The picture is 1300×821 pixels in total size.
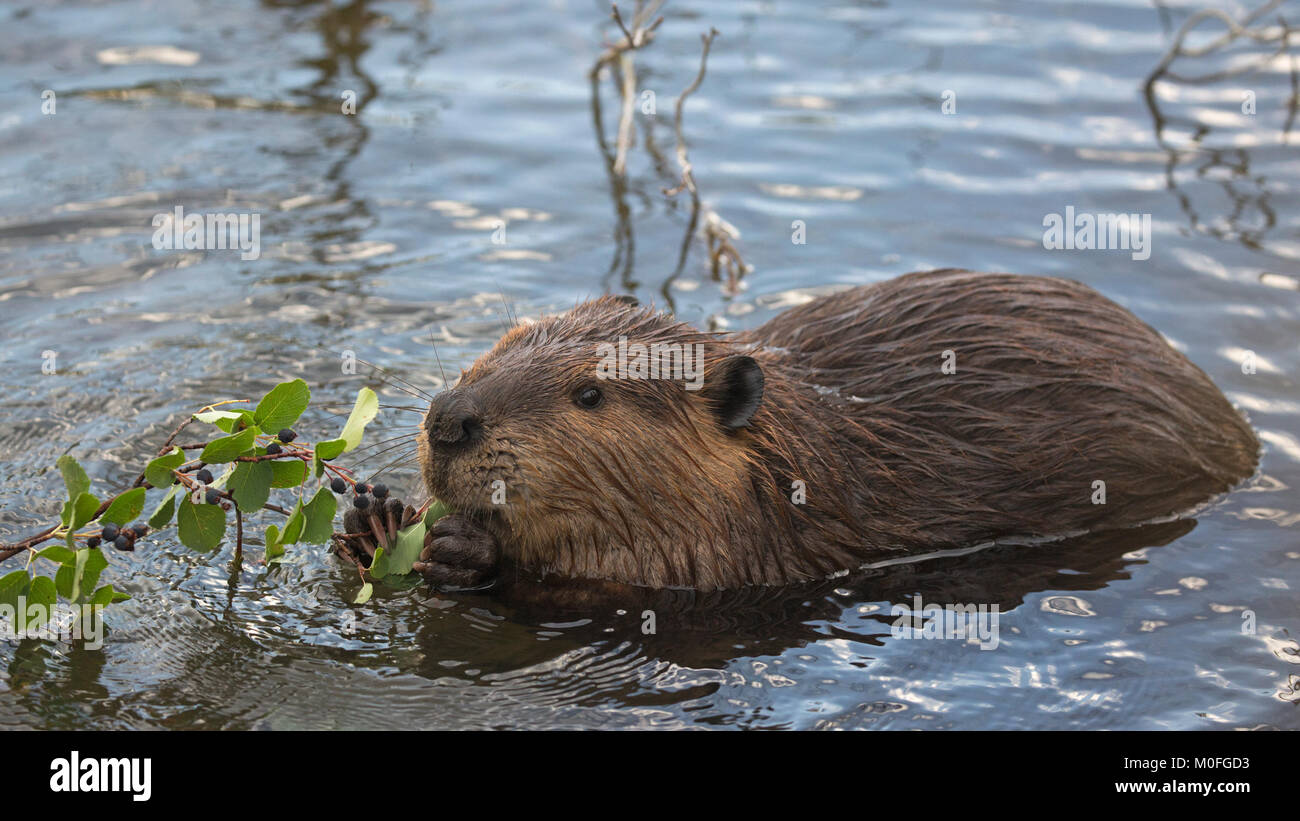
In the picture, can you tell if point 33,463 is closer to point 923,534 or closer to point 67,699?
point 67,699

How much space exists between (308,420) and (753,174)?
13.2 feet

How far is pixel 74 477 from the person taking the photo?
445 cm

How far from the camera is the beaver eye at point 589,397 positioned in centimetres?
507

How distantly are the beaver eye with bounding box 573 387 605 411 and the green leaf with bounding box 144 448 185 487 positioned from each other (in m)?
1.34

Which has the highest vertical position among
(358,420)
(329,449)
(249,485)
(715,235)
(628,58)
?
(628,58)

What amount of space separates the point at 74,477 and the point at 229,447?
467mm

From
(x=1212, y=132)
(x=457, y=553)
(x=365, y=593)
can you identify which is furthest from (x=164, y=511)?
(x=1212, y=132)

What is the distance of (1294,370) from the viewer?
7.38 m

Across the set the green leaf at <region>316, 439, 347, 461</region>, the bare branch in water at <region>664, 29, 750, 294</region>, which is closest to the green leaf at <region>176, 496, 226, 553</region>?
the green leaf at <region>316, 439, 347, 461</region>

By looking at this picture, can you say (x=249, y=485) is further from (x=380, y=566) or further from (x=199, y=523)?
(x=380, y=566)

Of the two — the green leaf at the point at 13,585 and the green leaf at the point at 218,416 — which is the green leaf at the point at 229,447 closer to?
the green leaf at the point at 218,416

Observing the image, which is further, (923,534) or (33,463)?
(33,463)

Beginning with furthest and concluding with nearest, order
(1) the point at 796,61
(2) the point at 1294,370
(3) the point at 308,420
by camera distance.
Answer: (1) the point at 796,61
(2) the point at 1294,370
(3) the point at 308,420
